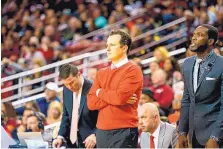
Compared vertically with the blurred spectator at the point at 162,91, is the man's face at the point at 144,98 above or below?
below

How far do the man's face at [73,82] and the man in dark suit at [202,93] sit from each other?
1.39 meters

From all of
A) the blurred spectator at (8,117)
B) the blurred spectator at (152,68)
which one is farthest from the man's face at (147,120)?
the blurred spectator at (152,68)

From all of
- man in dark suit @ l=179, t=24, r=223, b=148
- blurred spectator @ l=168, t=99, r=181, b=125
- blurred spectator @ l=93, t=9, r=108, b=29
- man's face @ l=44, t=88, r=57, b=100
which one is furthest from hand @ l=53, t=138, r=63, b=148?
blurred spectator @ l=93, t=9, r=108, b=29

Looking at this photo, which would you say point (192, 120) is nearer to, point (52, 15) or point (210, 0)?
point (210, 0)

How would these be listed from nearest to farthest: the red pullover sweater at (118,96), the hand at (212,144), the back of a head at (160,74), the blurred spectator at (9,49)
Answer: the hand at (212,144) → the red pullover sweater at (118,96) → the back of a head at (160,74) → the blurred spectator at (9,49)

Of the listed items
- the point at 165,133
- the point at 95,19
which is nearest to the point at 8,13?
the point at 95,19

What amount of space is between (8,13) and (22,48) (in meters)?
3.16

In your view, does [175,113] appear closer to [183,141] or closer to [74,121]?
[74,121]

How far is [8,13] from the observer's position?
1925cm

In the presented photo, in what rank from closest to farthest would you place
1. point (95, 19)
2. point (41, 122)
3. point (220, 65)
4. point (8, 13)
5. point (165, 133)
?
point (220, 65) → point (165, 133) → point (41, 122) → point (95, 19) → point (8, 13)

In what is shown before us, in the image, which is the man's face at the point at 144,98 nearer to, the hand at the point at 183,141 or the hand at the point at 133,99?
the hand at the point at 133,99

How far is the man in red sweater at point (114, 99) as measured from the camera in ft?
20.7

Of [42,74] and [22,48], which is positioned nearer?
[42,74]

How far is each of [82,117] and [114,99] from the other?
94 centimetres
